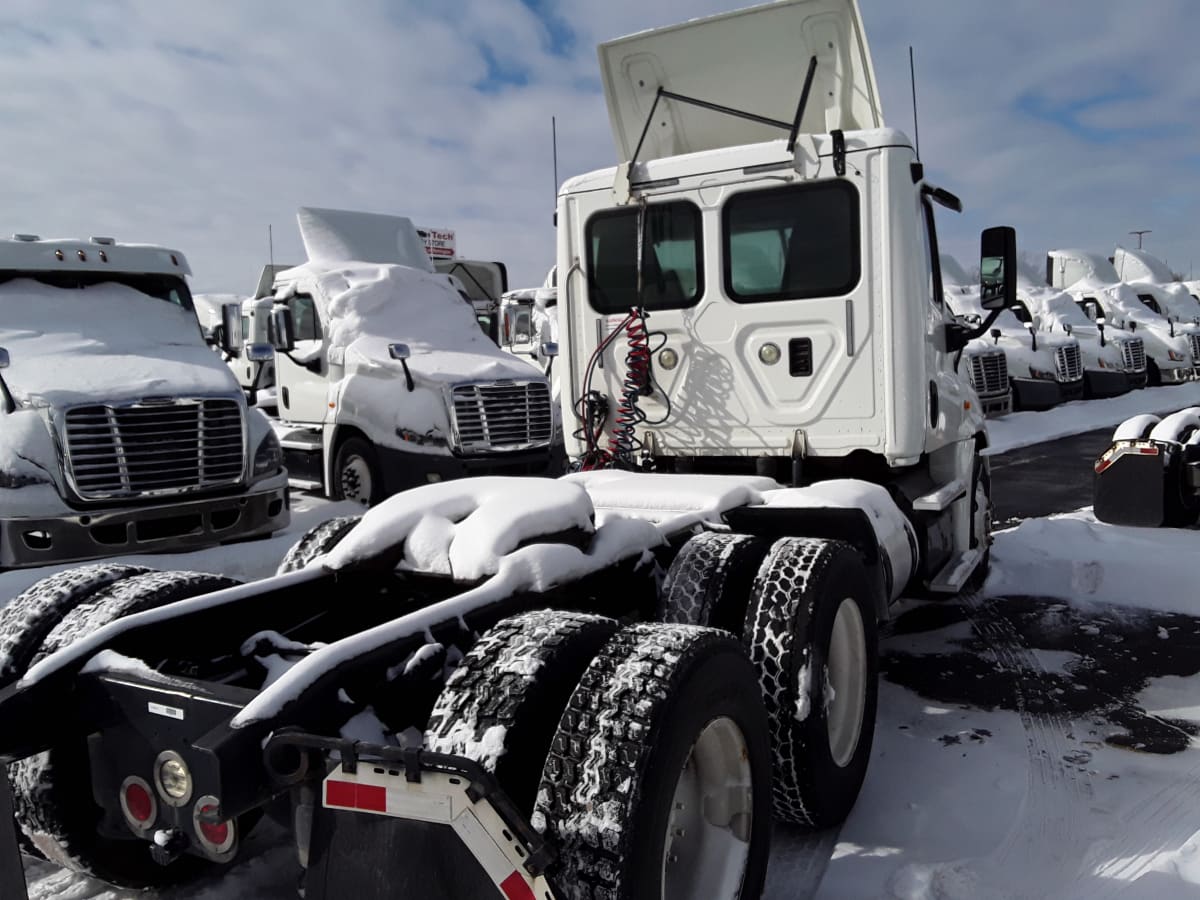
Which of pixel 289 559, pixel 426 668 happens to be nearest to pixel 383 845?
pixel 426 668

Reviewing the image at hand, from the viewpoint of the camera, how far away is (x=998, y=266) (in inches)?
200

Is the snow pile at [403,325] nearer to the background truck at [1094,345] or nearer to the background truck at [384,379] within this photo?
the background truck at [384,379]

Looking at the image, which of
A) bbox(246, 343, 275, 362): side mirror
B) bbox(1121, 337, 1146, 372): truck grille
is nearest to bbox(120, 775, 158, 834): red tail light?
bbox(246, 343, 275, 362): side mirror

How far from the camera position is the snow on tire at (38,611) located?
9.02 feet

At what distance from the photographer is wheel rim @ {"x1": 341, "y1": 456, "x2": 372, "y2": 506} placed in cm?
975

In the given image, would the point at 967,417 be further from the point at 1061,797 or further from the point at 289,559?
the point at 289,559

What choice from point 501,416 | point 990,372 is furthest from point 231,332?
point 990,372

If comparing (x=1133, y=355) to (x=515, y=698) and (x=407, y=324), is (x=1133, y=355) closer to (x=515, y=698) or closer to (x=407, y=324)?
(x=407, y=324)

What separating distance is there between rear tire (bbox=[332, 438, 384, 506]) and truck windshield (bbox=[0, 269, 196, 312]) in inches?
79.6

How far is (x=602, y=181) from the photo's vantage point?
5.54 metres

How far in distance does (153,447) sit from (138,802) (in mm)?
5390

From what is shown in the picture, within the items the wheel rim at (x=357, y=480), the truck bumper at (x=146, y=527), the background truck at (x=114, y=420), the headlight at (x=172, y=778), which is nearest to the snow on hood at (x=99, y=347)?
the background truck at (x=114, y=420)

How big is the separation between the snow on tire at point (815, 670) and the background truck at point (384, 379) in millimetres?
6659

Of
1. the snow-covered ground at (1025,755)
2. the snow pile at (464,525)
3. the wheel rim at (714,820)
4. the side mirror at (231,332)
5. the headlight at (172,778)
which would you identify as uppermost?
the side mirror at (231,332)
